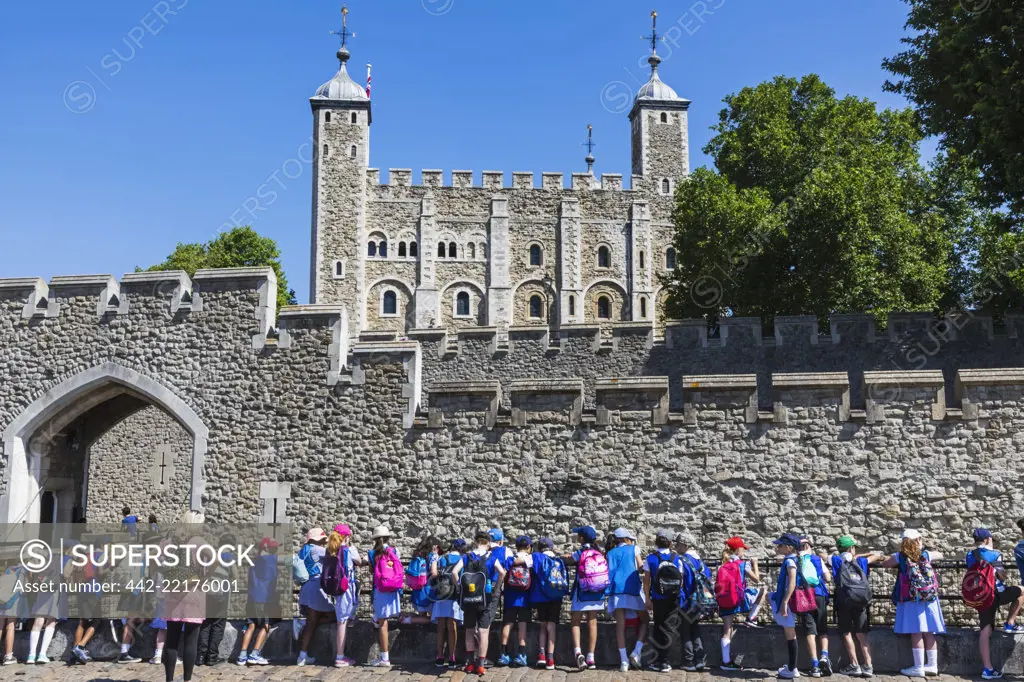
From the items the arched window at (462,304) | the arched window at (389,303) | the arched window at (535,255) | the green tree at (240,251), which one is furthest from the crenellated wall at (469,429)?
the arched window at (535,255)

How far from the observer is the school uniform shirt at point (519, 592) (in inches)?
381

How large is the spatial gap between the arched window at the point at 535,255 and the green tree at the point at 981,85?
41048 mm

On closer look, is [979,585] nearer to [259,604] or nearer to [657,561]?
[657,561]

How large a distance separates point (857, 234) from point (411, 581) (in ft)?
55.7

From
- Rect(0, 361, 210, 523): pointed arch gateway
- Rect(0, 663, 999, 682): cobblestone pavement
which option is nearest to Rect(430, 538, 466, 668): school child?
Rect(0, 663, 999, 682): cobblestone pavement

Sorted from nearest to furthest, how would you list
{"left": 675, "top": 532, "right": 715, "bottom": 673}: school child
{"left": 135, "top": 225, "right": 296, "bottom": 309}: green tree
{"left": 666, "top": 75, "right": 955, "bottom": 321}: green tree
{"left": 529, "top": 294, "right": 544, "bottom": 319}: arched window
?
{"left": 675, "top": 532, "right": 715, "bottom": 673}: school child → {"left": 666, "top": 75, "right": 955, "bottom": 321}: green tree → {"left": 135, "top": 225, "right": 296, "bottom": 309}: green tree → {"left": 529, "top": 294, "right": 544, "bottom": 319}: arched window

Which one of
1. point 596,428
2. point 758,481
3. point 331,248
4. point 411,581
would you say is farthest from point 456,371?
point 331,248

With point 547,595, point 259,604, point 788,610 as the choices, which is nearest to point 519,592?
point 547,595

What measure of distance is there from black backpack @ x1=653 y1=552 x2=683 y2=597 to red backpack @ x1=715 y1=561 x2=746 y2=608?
430mm

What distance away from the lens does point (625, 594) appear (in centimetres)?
959

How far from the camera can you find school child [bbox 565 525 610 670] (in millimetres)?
9555

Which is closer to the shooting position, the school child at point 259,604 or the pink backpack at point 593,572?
the pink backpack at point 593,572

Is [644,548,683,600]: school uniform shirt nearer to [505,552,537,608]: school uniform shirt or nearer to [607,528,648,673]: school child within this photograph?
[607,528,648,673]: school child

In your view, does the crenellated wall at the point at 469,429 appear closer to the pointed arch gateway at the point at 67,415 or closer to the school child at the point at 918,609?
the pointed arch gateway at the point at 67,415
